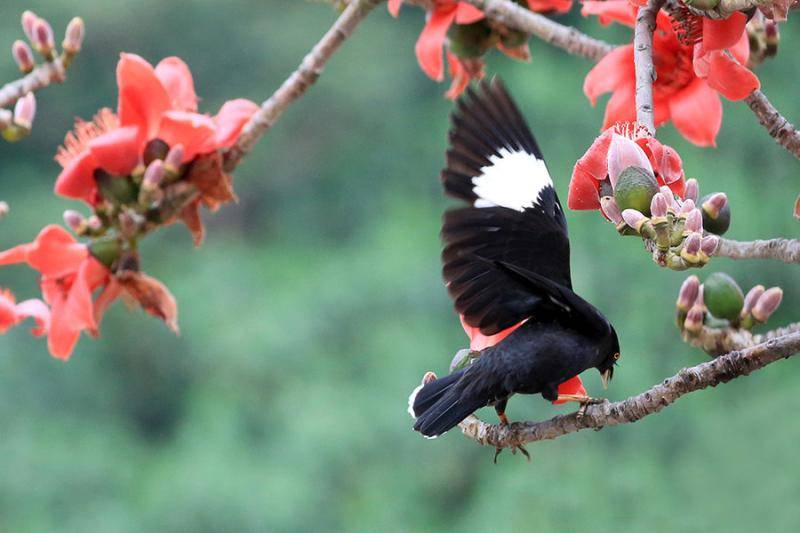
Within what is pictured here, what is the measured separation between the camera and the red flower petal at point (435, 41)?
110 centimetres

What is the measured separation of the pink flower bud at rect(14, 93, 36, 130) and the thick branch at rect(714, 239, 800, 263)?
1.87 ft

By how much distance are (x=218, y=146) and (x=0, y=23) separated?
261 inches

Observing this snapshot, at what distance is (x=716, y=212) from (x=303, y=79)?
0.42 metres

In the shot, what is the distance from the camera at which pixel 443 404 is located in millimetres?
875

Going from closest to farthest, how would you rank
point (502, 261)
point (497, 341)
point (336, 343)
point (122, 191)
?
point (502, 261) < point (497, 341) < point (122, 191) < point (336, 343)

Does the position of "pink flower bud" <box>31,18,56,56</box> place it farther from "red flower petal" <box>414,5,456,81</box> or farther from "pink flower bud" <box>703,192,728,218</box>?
"pink flower bud" <box>703,192,728,218</box>

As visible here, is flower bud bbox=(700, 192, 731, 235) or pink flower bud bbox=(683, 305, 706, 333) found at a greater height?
flower bud bbox=(700, 192, 731, 235)

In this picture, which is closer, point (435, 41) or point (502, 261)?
point (502, 261)

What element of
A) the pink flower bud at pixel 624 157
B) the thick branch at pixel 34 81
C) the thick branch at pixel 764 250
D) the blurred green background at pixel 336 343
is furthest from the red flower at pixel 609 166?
the blurred green background at pixel 336 343

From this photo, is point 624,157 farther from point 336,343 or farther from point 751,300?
point 336,343

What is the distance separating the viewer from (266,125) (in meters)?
1.08

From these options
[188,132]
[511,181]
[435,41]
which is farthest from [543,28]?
[188,132]

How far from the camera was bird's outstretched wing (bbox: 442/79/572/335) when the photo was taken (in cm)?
88

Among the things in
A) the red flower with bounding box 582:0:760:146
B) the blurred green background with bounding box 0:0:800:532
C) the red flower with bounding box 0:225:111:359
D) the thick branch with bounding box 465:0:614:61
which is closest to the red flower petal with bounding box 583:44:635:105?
the red flower with bounding box 582:0:760:146
